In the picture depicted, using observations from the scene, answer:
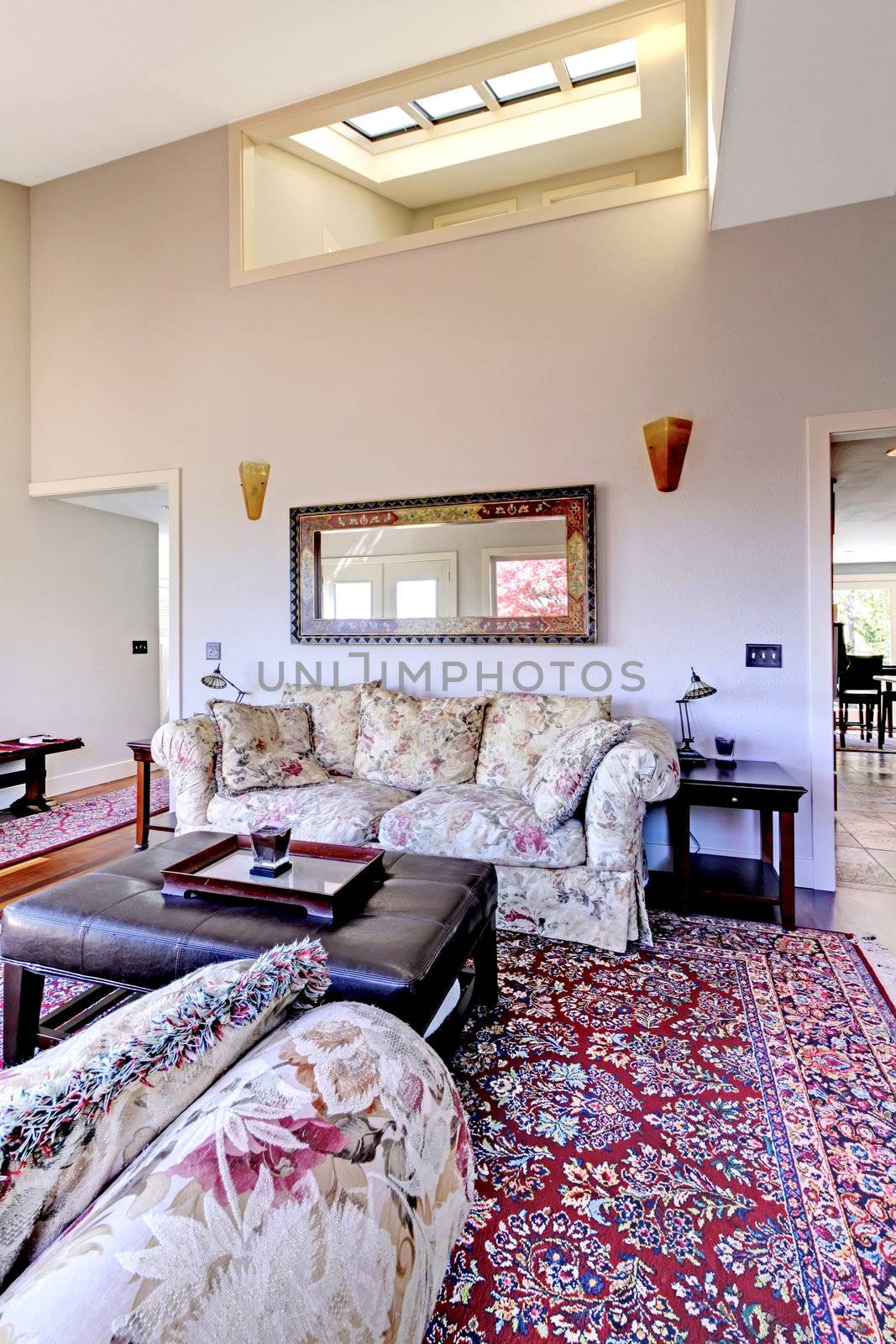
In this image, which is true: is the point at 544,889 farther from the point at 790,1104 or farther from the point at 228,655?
the point at 228,655

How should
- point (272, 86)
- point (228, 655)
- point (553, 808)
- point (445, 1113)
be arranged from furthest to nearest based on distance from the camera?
point (228, 655), point (272, 86), point (553, 808), point (445, 1113)

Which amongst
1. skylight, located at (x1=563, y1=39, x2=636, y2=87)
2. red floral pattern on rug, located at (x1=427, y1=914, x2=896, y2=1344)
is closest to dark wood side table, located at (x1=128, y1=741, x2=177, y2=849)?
red floral pattern on rug, located at (x1=427, y1=914, x2=896, y2=1344)

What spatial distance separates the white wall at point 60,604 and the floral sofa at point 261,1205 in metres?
4.85

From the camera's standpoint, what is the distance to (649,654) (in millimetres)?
3273

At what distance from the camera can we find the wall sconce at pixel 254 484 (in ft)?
13.0

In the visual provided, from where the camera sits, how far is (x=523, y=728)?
3107 mm

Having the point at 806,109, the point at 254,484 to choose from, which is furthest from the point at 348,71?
the point at 806,109

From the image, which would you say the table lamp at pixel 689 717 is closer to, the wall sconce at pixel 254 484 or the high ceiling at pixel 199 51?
the wall sconce at pixel 254 484

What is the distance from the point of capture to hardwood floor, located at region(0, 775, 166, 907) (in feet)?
10.3

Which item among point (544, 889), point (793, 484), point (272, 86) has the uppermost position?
point (272, 86)

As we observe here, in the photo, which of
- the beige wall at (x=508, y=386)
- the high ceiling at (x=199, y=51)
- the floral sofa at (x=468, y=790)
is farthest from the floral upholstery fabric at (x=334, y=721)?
the high ceiling at (x=199, y=51)

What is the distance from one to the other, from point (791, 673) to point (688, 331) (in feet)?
5.56

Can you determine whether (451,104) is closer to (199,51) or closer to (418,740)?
(199,51)

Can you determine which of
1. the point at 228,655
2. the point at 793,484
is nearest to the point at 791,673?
the point at 793,484
